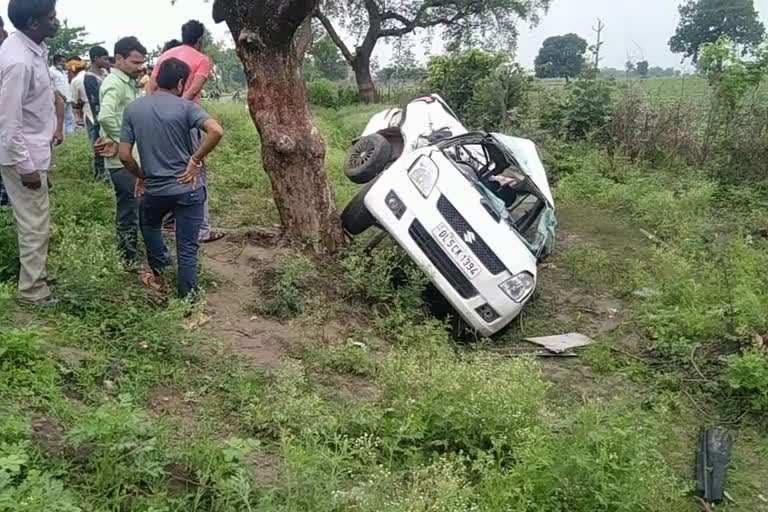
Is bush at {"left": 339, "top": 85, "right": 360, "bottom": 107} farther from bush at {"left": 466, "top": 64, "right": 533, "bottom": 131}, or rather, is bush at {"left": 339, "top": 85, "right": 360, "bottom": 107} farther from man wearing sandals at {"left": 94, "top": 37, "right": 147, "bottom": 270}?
man wearing sandals at {"left": 94, "top": 37, "right": 147, "bottom": 270}

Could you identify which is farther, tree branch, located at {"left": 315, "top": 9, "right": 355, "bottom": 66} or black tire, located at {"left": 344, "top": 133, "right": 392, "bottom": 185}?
tree branch, located at {"left": 315, "top": 9, "right": 355, "bottom": 66}

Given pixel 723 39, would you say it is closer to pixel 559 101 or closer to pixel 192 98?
pixel 559 101

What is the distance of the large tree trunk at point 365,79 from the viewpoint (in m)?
30.1

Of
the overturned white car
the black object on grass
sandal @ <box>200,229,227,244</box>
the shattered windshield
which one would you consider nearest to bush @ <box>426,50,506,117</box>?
the shattered windshield

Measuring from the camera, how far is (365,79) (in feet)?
99.8

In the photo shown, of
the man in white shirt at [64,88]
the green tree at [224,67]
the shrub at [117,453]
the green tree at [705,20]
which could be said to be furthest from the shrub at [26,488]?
the green tree at [224,67]

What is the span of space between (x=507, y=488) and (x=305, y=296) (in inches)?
121

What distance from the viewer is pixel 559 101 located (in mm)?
15602

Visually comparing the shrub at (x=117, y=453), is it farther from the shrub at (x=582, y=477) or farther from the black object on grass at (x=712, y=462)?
the black object on grass at (x=712, y=462)

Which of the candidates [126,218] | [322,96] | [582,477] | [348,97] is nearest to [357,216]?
[126,218]

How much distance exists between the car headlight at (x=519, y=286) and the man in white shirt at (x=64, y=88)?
27.4 ft

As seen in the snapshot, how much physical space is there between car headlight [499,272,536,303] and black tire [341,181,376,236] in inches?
59.9

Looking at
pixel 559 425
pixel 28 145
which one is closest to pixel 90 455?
pixel 28 145

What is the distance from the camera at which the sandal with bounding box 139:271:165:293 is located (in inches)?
221
